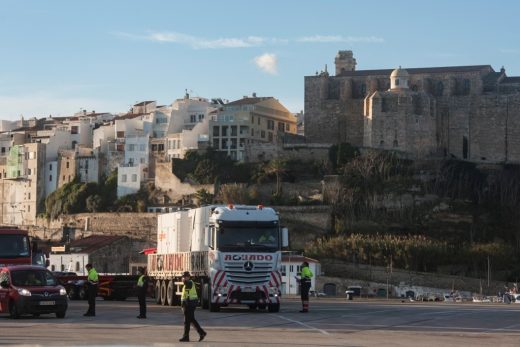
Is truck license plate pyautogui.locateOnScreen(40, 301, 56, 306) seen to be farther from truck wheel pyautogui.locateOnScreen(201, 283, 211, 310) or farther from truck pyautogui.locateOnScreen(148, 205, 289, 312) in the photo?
truck wheel pyautogui.locateOnScreen(201, 283, 211, 310)

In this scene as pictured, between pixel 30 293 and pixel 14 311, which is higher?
pixel 30 293

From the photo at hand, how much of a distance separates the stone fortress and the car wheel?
227 ft

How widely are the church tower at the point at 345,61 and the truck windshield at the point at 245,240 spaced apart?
88.1 metres

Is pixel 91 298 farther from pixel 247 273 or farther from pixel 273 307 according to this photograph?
pixel 273 307

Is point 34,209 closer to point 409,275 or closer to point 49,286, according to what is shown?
point 409,275

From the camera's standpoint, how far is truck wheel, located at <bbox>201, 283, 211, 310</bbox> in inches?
1364

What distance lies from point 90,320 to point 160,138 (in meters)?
85.2

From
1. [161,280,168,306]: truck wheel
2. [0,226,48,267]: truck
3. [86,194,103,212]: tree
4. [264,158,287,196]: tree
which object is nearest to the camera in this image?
[0,226,48,267]: truck

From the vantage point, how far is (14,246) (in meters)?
Answer: 35.3

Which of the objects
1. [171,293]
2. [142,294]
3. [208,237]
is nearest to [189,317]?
[142,294]

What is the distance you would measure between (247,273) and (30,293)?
6.53 metres

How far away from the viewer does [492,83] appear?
105 meters

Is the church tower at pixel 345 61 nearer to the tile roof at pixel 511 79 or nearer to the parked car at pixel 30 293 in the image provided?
the tile roof at pixel 511 79

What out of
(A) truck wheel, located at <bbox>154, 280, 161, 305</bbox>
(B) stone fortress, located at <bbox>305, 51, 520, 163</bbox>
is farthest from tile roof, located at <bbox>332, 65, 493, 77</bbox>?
(A) truck wheel, located at <bbox>154, 280, 161, 305</bbox>
